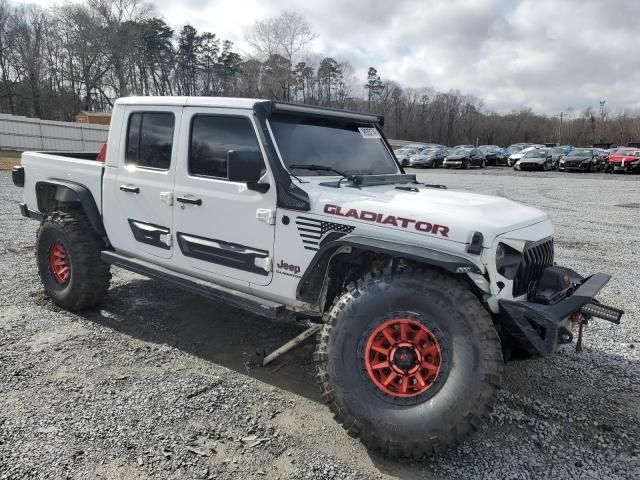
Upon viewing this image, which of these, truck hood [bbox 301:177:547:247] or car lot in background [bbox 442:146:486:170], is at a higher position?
truck hood [bbox 301:177:547:247]

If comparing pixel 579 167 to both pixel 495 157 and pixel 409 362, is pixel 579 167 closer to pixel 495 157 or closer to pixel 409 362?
pixel 495 157

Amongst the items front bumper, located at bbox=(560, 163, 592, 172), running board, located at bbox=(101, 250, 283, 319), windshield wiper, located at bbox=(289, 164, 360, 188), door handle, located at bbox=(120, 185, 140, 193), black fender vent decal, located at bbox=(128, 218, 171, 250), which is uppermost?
windshield wiper, located at bbox=(289, 164, 360, 188)

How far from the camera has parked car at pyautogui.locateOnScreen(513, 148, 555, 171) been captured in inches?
1246

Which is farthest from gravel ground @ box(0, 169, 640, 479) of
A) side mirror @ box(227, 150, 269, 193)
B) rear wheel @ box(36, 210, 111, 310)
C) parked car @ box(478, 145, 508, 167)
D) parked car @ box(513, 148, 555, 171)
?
parked car @ box(478, 145, 508, 167)

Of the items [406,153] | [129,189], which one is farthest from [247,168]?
[406,153]

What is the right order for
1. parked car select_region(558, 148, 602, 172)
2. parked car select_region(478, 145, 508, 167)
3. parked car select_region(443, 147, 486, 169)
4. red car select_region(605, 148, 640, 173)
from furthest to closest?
1. parked car select_region(478, 145, 508, 167)
2. parked car select_region(443, 147, 486, 169)
3. parked car select_region(558, 148, 602, 172)
4. red car select_region(605, 148, 640, 173)

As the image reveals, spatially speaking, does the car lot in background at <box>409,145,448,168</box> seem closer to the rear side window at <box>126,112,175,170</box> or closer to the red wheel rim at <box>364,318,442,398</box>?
the rear side window at <box>126,112,175,170</box>

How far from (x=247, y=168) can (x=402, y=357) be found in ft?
5.15

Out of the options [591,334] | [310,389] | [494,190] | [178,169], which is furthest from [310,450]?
[494,190]

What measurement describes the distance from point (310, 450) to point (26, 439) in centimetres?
A: 167

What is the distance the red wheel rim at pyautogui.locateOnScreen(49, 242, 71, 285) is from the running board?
0.58 m

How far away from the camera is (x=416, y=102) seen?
96438 mm

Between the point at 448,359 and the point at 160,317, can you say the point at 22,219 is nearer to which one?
the point at 160,317

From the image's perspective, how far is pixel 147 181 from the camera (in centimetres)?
420
